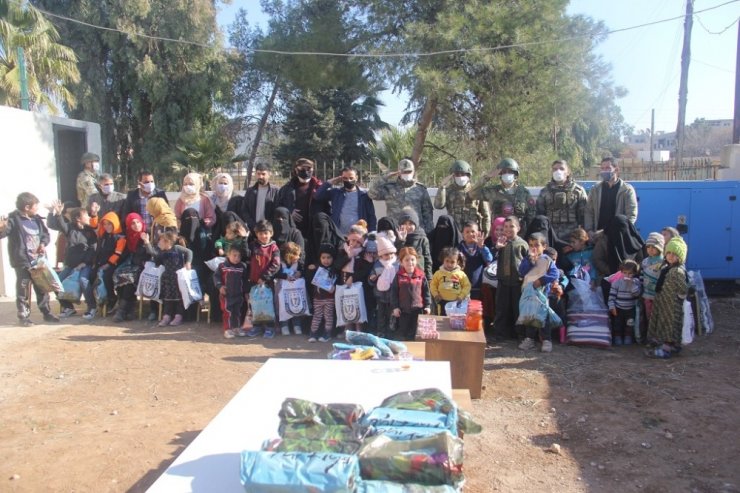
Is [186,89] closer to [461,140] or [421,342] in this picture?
[461,140]

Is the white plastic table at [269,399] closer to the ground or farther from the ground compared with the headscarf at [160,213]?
closer to the ground

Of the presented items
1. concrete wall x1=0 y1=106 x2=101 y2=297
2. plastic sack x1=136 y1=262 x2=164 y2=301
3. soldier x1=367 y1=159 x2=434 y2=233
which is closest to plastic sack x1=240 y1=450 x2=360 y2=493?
soldier x1=367 y1=159 x2=434 y2=233

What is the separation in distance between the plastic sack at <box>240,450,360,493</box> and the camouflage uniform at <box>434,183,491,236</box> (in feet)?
18.2

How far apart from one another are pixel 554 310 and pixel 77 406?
4.74 metres

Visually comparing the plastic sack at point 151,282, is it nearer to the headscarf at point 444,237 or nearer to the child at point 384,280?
the child at point 384,280

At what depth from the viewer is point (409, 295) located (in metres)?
6.39

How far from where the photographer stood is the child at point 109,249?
7.91m

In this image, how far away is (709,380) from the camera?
5.44m

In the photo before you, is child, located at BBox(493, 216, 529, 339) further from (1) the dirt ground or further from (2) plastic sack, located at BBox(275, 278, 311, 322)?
(2) plastic sack, located at BBox(275, 278, 311, 322)

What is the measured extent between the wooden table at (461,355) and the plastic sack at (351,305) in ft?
5.89

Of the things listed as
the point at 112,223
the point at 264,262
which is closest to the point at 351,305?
the point at 264,262

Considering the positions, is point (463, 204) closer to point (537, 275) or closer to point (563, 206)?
point (563, 206)

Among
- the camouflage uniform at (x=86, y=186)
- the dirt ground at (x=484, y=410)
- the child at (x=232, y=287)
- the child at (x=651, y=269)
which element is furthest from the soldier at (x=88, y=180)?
the child at (x=651, y=269)

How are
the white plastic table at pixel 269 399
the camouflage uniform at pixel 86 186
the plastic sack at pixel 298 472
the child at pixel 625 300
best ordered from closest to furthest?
the plastic sack at pixel 298 472 → the white plastic table at pixel 269 399 → the child at pixel 625 300 → the camouflage uniform at pixel 86 186
